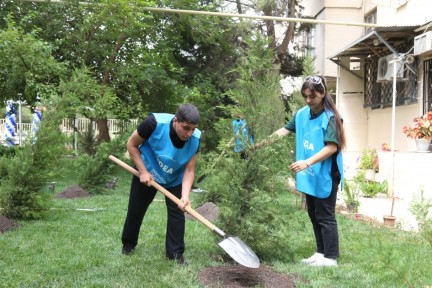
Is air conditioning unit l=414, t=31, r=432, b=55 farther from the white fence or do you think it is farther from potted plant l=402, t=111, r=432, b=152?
the white fence

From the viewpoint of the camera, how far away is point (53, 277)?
4141 millimetres

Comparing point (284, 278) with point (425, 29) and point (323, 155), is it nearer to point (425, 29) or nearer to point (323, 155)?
point (323, 155)

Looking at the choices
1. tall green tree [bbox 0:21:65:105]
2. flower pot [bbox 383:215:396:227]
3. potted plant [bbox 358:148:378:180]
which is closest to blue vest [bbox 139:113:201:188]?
flower pot [bbox 383:215:396:227]

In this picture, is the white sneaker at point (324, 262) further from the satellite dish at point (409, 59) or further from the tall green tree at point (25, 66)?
the tall green tree at point (25, 66)

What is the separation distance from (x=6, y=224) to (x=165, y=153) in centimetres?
308

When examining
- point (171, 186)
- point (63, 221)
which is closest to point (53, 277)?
point (171, 186)

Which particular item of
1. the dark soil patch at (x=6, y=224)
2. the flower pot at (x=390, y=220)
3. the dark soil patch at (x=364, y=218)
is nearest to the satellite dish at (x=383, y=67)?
the dark soil patch at (x=364, y=218)

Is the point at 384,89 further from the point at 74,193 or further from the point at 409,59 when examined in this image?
the point at 74,193

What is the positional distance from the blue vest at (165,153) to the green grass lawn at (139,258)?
684 millimetres

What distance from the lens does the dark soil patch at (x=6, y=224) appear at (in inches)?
247

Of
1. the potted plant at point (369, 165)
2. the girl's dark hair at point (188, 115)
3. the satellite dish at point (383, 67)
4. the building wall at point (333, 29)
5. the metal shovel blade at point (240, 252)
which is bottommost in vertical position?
the metal shovel blade at point (240, 252)

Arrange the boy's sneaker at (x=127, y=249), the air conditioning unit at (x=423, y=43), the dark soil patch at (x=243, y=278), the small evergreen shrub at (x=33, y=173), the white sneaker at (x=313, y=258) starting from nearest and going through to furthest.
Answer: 1. the dark soil patch at (x=243, y=278)
2. the white sneaker at (x=313, y=258)
3. the boy's sneaker at (x=127, y=249)
4. the small evergreen shrub at (x=33, y=173)
5. the air conditioning unit at (x=423, y=43)

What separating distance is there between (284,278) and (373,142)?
942 cm

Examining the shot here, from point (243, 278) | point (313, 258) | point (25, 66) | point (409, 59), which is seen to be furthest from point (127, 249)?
point (25, 66)
